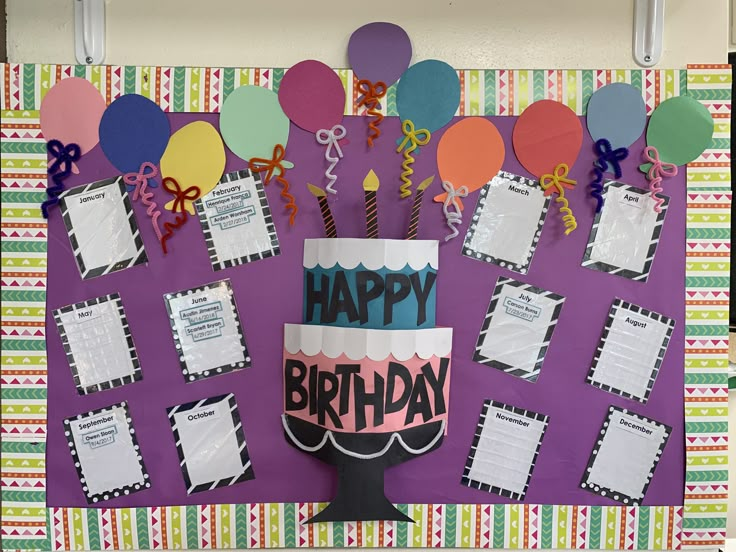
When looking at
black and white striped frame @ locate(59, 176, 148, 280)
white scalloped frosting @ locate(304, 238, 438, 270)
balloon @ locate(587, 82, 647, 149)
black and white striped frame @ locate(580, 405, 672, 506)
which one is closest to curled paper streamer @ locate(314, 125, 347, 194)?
white scalloped frosting @ locate(304, 238, 438, 270)

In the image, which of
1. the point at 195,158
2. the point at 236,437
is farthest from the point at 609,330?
the point at 195,158

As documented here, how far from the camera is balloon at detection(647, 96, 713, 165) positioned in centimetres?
109

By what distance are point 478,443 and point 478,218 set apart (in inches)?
17.0

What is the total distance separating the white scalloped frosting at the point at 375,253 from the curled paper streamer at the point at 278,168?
97 mm

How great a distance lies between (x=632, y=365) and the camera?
3.66 ft

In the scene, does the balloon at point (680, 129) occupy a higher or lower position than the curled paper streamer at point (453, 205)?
higher

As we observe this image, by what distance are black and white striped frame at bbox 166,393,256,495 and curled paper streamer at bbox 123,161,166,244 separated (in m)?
0.32

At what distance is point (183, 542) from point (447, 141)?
0.92 m

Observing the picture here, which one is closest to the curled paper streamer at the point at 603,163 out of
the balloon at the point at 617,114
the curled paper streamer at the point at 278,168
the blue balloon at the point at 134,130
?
the balloon at the point at 617,114

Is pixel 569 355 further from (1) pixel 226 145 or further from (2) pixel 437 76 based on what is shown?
(1) pixel 226 145

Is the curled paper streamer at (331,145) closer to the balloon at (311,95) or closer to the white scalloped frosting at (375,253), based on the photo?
the balloon at (311,95)

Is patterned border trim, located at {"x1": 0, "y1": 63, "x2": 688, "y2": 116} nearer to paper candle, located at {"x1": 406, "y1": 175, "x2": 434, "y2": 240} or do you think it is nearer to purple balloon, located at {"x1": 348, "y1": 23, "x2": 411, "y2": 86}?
purple balloon, located at {"x1": 348, "y1": 23, "x2": 411, "y2": 86}

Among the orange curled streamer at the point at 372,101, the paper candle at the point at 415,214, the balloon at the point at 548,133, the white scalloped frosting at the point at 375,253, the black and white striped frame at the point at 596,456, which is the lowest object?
the black and white striped frame at the point at 596,456

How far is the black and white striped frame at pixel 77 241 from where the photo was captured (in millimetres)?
1106
